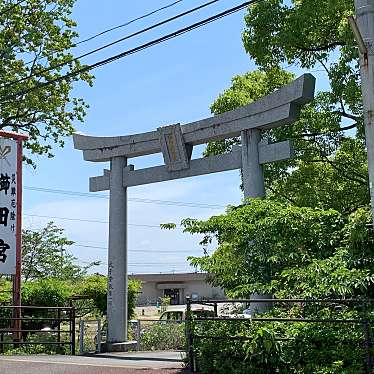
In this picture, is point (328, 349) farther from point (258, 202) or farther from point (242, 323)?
point (258, 202)

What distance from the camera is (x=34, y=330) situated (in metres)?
15.8

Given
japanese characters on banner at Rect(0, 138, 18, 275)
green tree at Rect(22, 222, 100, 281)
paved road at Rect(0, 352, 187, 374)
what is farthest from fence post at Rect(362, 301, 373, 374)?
green tree at Rect(22, 222, 100, 281)

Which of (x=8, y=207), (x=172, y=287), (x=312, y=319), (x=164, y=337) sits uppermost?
(x=8, y=207)

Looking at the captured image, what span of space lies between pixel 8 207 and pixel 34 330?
3375mm

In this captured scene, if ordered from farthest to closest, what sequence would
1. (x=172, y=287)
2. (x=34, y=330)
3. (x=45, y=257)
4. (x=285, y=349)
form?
(x=172, y=287), (x=45, y=257), (x=34, y=330), (x=285, y=349)

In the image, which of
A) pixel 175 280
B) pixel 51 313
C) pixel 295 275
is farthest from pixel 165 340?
pixel 175 280

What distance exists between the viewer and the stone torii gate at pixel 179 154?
1327 centimetres

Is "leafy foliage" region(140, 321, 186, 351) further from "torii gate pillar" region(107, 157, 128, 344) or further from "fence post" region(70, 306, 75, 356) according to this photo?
"fence post" region(70, 306, 75, 356)

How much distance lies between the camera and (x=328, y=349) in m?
8.63

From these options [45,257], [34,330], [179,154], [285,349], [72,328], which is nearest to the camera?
[285,349]

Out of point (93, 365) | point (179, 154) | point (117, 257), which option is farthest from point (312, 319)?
point (117, 257)

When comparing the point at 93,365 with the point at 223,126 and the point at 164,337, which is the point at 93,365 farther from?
the point at 164,337

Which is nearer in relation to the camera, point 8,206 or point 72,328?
point 72,328

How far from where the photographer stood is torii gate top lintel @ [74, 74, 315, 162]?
42.6ft
